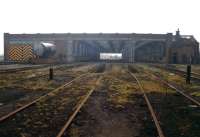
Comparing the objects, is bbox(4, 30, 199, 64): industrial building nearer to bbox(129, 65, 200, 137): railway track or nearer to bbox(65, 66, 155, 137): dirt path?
bbox(129, 65, 200, 137): railway track

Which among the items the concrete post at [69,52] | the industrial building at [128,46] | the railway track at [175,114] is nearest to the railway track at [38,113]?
the railway track at [175,114]

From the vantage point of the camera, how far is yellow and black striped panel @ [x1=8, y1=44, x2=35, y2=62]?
49412mm

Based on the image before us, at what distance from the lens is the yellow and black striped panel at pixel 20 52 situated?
162 ft

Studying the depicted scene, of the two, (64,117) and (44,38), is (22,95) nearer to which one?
(64,117)

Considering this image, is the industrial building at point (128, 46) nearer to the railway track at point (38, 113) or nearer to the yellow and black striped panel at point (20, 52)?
the yellow and black striped panel at point (20, 52)

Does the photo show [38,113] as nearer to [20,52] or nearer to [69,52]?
[69,52]

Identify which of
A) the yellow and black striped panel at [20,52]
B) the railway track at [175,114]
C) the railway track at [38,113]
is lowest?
the railway track at [175,114]

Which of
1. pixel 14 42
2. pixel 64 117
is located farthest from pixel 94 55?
pixel 64 117

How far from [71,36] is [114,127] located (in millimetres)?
50098

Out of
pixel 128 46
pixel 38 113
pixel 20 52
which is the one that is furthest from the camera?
pixel 128 46

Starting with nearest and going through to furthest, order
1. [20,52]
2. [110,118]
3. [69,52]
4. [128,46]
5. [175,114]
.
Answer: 1. [110,118]
2. [175,114]
3. [20,52]
4. [69,52]
5. [128,46]

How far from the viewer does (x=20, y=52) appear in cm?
5316

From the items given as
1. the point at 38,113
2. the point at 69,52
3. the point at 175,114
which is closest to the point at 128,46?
the point at 69,52

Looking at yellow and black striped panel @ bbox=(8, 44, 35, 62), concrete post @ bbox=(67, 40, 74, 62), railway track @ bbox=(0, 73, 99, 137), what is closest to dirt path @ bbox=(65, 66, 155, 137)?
railway track @ bbox=(0, 73, 99, 137)
